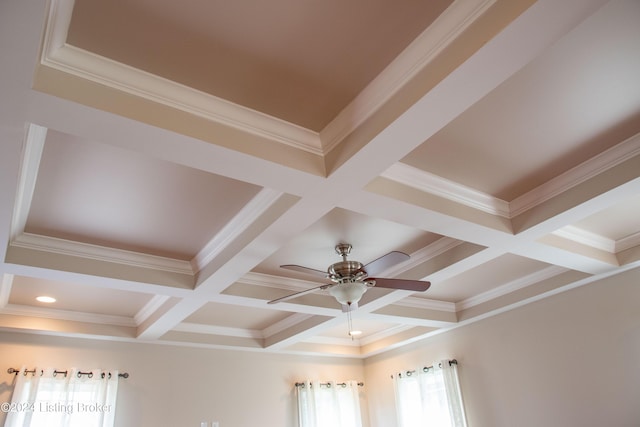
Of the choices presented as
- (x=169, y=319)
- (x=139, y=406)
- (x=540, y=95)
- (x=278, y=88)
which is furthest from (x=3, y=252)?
(x=540, y=95)

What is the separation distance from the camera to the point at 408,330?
5348 mm

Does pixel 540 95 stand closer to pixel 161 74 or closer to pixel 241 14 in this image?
pixel 241 14

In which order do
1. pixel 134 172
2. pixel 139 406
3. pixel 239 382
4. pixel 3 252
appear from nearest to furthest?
pixel 134 172, pixel 3 252, pixel 139 406, pixel 239 382

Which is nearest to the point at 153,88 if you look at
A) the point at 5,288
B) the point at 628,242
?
the point at 5,288

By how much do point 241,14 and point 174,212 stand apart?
4.88 ft

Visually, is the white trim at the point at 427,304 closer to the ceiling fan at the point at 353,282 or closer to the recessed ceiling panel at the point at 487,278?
the recessed ceiling panel at the point at 487,278

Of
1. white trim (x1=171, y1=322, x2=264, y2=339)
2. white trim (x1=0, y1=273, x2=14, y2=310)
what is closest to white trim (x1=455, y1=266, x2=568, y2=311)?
white trim (x1=171, y1=322, x2=264, y2=339)

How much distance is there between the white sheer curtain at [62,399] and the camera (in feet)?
13.0

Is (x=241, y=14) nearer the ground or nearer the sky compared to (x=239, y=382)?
nearer the sky

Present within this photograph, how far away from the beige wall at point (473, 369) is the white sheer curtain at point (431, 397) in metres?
0.13

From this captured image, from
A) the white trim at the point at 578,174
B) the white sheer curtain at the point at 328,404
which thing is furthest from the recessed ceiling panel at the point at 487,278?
the white sheer curtain at the point at 328,404

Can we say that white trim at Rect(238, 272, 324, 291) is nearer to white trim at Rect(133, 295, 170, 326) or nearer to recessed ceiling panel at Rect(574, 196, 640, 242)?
white trim at Rect(133, 295, 170, 326)

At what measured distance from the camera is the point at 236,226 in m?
2.95

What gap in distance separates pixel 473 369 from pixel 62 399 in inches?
151
